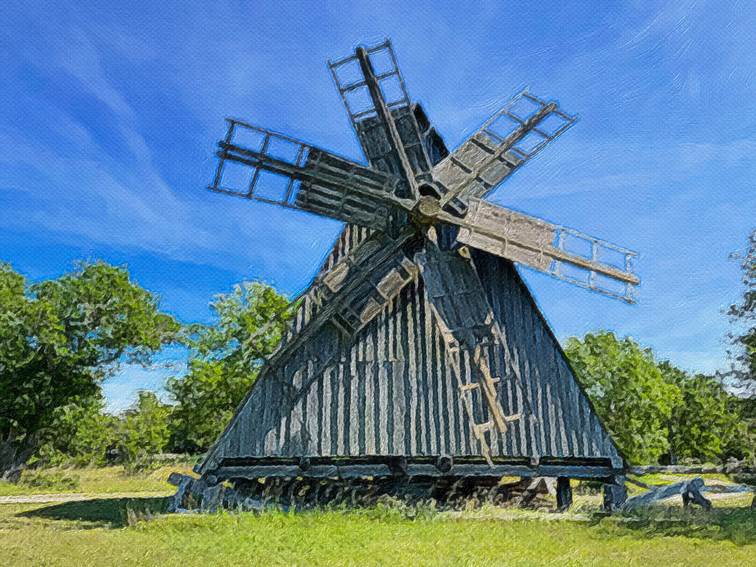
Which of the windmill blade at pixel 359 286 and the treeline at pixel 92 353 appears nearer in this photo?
the windmill blade at pixel 359 286

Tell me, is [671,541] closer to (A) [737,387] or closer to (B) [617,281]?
(B) [617,281]

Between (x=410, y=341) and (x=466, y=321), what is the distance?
132 cm

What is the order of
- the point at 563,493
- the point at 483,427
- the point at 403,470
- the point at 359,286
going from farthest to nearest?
the point at 563,493
the point at 359,286
the point at 403,470
the point at 483,427

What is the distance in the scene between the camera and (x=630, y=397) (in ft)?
129

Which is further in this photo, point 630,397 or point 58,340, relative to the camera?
point 630,397

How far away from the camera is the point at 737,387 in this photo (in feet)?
60.3

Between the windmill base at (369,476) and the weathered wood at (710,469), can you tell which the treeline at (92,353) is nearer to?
the weathered wood at (710,469)

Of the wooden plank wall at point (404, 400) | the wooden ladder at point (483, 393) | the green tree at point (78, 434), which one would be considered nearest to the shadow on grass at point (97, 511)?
the wooden plank wall at point (404, 400)

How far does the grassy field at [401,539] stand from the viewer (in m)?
8.07

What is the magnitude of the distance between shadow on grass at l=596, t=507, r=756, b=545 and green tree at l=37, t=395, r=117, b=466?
987 inches

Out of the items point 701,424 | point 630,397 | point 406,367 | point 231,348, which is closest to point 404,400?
point 406,367

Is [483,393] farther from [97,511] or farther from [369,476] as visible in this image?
[97,511]

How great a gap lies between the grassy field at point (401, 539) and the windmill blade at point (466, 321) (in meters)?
2.14

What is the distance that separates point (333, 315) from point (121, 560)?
268 inches
